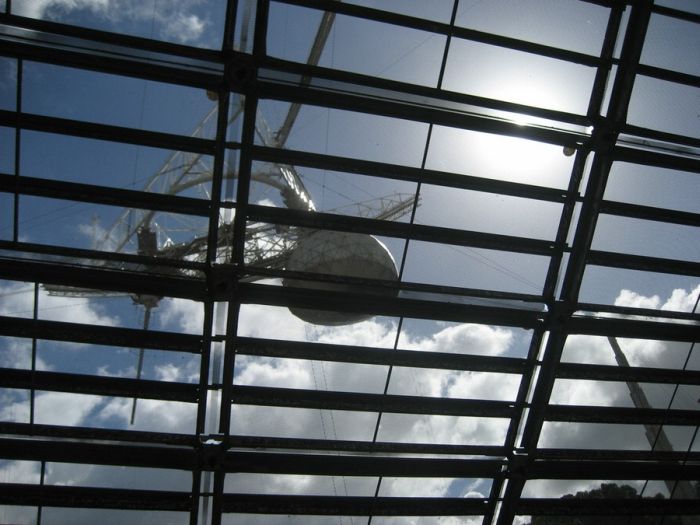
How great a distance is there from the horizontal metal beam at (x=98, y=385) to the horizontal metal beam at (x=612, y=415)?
25.6 ft

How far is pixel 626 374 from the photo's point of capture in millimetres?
11773

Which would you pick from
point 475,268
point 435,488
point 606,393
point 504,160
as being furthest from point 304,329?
point 606,393

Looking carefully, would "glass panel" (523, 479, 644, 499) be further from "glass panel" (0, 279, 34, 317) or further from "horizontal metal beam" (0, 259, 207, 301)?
"glass panel" (0, 279, 34, 317)

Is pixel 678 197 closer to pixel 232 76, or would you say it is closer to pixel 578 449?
pixel 578 449

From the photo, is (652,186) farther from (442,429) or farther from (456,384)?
(442,429)

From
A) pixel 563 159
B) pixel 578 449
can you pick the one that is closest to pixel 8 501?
pixel 578 449

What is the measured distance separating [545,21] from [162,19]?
23.3ft

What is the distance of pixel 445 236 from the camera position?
1071 cm

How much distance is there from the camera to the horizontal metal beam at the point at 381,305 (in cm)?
1006

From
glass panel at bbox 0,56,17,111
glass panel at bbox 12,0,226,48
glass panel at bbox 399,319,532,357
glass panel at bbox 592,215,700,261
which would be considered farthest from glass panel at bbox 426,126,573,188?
glass panel at bbox 0,56,17,111

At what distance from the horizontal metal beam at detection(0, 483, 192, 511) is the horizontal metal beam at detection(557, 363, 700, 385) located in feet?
30.4

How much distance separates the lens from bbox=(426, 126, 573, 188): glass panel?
1040cm

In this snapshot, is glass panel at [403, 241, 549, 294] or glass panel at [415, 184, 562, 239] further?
glass panel at [403, 241, 549, 294]

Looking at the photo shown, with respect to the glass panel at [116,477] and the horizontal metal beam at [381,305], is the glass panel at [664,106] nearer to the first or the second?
the horizontal metal beam at [381,305]
